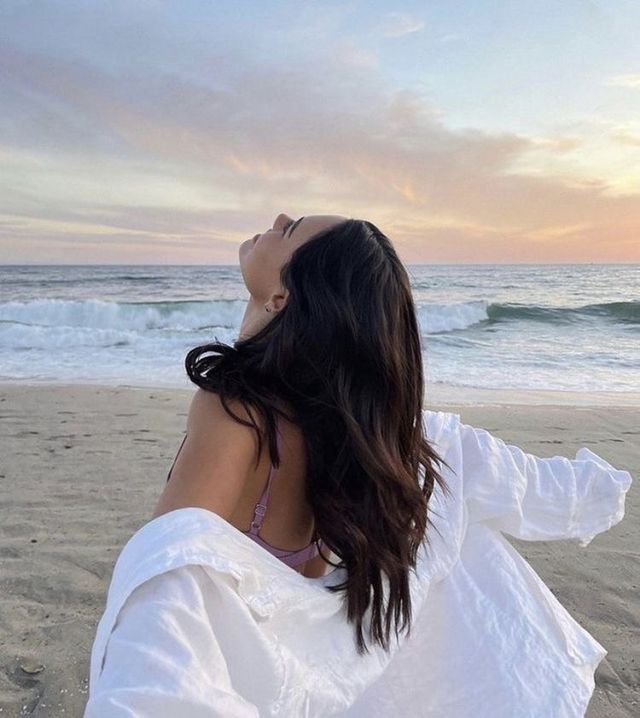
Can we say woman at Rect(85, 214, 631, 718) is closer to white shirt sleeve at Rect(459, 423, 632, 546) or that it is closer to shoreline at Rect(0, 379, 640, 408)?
white shirt sleeve at Rect(459, 423, 632, 546)

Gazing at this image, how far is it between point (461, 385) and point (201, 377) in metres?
7.67

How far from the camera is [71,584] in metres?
2.73

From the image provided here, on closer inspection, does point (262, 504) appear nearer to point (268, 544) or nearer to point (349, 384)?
point (268, 544)

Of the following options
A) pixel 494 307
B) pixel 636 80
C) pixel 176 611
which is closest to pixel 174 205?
pixel 494 307

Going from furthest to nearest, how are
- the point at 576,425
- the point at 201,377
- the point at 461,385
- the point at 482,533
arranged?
the point at 461,385 → the point at 576,425 → the point at 482,533 → the point at 201,377

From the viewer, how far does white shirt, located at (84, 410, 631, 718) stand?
847mm

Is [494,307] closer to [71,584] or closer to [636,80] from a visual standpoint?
[636,80]

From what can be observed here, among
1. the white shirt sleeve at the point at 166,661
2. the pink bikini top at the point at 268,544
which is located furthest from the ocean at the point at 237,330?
the white shirt sleeve at the point at 166,661

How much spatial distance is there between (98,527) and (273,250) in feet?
7.77

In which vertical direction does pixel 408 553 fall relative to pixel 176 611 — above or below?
below

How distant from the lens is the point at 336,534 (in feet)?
A: 4.34

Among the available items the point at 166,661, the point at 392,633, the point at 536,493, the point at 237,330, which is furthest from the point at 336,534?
the point at 237,330

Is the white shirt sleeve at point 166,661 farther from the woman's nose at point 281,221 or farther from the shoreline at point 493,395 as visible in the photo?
the shoreline at point 493,395

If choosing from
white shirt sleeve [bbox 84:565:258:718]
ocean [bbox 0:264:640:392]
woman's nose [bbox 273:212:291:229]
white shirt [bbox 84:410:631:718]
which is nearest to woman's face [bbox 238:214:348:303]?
woman's nose [bbox 273:212:291:229]
